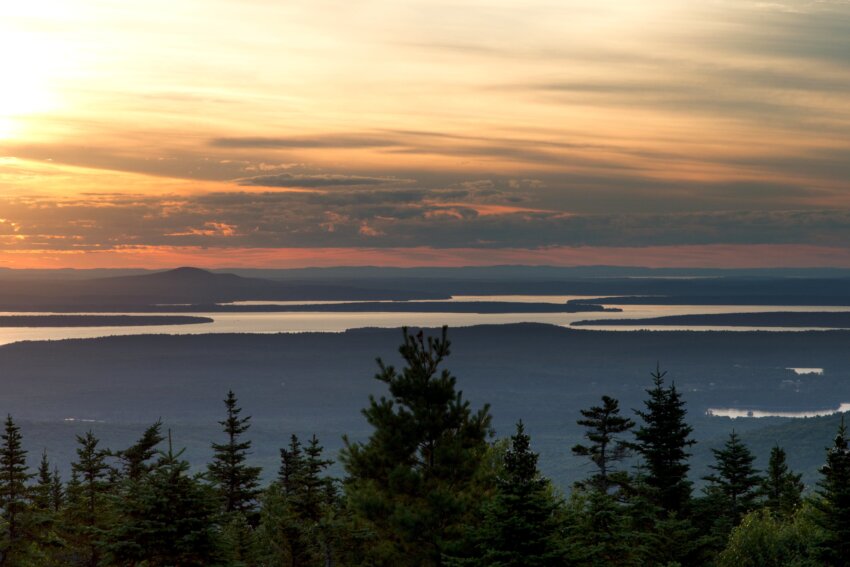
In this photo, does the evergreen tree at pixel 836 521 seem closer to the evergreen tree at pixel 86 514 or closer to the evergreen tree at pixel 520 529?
the evergreen tree at pixel 520 529

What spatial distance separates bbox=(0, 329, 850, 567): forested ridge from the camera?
3394 centimetres

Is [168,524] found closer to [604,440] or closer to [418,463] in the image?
[418,463]

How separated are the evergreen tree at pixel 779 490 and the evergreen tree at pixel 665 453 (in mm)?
20453

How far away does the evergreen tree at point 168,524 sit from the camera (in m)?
33.2

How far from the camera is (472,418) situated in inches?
1676

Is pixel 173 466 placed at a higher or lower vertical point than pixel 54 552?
higher

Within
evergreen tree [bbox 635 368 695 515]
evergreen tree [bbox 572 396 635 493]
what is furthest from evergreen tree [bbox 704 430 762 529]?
evergreen tree [bbox 572 396 635 493]

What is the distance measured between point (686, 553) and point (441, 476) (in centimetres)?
1706

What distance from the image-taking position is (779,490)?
91812 millimetres

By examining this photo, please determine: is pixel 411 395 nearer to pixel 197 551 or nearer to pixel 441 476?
pixel 441 476

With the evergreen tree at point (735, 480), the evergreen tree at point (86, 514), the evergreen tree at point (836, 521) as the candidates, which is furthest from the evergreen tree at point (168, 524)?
the evergreen tree at point (735, 480)

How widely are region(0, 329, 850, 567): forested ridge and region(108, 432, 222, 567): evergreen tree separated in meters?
0.04

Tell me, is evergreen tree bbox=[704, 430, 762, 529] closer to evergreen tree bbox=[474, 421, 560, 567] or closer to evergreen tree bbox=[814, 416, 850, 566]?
evergreen tree bbox=[814, 416, 850, 566]

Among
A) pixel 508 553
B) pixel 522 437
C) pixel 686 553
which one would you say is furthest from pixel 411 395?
pixel 686 553
